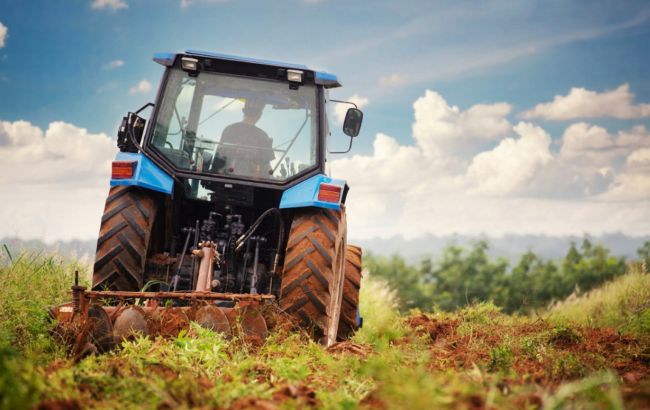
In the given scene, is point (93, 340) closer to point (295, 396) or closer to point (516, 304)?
point (295, 396)

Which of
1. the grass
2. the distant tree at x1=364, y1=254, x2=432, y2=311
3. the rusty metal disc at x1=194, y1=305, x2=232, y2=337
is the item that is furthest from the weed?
the distant tree at x1=364, y1=254, x2=432, y2=311

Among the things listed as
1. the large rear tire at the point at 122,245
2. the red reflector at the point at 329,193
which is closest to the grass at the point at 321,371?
the large rear tire at the point at 122,245

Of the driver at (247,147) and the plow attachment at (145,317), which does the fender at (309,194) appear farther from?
the plow attachment at (145,317)

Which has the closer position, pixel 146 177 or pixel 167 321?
pixel 167 321

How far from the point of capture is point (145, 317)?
15.6ft

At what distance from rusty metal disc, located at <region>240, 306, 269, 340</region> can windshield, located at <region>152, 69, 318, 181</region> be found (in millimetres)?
1593

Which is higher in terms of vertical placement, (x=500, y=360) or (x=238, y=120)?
(x=238, y=120)

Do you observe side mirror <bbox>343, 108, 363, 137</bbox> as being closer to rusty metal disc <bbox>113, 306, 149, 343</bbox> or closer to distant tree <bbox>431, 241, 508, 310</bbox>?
rusty metal disc <bbox>113, 306, 149, 343</bbox>

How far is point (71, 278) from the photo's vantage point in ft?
27.4

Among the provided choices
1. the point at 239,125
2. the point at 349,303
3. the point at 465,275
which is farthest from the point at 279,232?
the point at 465,275

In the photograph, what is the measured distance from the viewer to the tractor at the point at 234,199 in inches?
212

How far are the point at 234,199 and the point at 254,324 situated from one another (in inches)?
61.1

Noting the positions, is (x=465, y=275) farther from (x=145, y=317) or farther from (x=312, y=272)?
(x=145, y=317)

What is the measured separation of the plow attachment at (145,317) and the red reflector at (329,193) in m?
1.00
